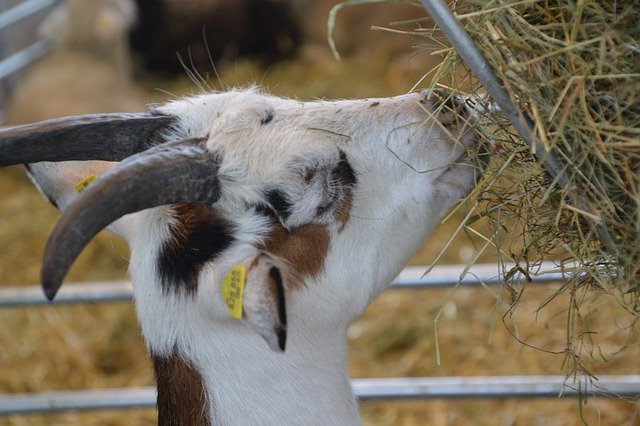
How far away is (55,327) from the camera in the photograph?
524 centimetres

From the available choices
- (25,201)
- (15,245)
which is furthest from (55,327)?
(25,201)

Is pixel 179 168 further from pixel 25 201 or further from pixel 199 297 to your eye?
Answer: pixel 25 201

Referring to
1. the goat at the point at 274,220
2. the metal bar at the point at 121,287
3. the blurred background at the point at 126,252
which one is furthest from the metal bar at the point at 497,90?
the metal bar at the point at 121,287

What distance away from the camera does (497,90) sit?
2.12m

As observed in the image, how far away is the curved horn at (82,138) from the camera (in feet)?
8.02

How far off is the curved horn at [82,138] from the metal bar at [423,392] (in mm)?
1660

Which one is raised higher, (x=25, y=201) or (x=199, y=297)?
(x=199, y=297)

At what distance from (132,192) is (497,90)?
2.81 ft

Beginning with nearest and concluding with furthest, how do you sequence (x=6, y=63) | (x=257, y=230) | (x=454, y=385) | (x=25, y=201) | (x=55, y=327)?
(x=257, y=230)
(x=454, y=385)
(x=55, y=327)
(x=25, y=201)
(x=6, y=63)

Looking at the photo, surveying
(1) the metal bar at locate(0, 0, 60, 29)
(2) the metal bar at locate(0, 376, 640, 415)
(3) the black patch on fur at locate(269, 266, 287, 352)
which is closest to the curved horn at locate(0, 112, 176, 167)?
(3) the black patch on fur at locate(269, 266, 287, 352)

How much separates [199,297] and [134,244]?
0.33m

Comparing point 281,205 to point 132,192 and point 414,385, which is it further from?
point 414,385

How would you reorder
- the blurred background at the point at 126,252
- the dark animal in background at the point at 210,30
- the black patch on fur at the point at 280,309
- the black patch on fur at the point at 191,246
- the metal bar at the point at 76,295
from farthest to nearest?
1. the dark animal in background at the point at 210,30
2. the blurred background at the point at 126,252
3. the metal bar at the point at 76,295
4. the black patch on fur at the point at 191,246
5. the black patch on fur at the point at 280,309

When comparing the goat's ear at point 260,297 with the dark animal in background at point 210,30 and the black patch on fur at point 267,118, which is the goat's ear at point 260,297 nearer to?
the black patch on fur at point 267,118
